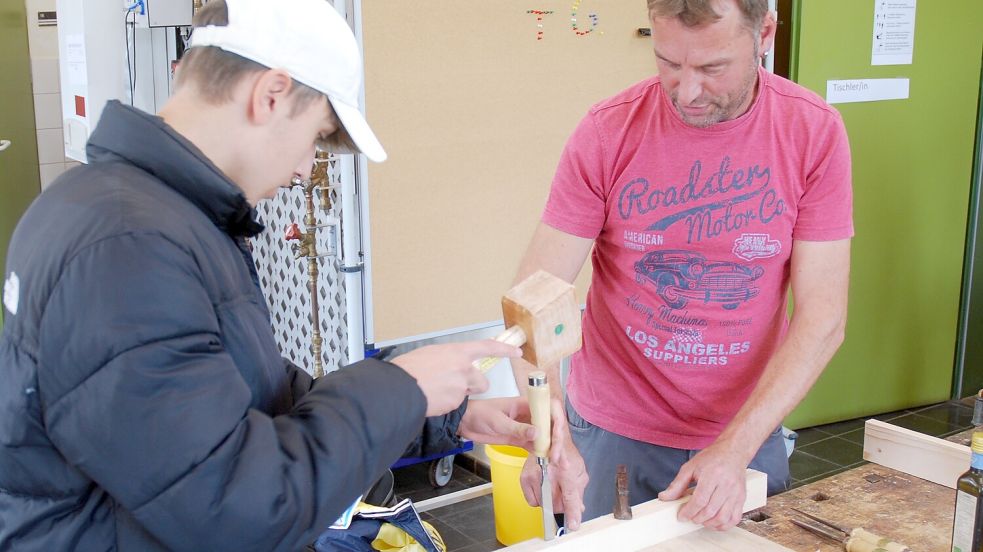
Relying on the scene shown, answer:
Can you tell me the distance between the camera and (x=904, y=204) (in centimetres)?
466

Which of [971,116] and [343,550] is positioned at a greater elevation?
[971,116]

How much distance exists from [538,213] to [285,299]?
1.25 m

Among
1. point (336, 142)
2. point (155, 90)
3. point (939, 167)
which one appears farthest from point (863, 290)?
point (336, 142)

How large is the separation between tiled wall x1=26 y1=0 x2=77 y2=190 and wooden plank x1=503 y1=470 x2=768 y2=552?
4.95m

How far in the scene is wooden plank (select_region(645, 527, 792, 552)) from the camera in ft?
5.23

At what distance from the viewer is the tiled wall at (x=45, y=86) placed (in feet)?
18.4

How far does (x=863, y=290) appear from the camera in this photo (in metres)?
4.64

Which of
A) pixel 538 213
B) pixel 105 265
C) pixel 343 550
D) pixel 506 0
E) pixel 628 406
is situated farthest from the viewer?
pixel 538 213

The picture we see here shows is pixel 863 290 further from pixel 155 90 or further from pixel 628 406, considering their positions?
pixel 155 90

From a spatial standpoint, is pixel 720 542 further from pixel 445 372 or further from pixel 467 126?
pixel 467 126

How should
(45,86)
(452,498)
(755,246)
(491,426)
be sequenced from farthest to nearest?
1. (45,86)
2. (452,498)
3. (755,246)
4. (491,426)

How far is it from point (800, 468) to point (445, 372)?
3.37 meters

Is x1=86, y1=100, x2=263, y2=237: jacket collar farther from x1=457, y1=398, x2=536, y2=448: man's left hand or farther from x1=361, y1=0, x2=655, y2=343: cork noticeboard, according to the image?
x1=361, y1=0, x2=655, y2=343: cork noticeboard

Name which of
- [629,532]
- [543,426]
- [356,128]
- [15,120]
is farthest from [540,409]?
[15,120]
